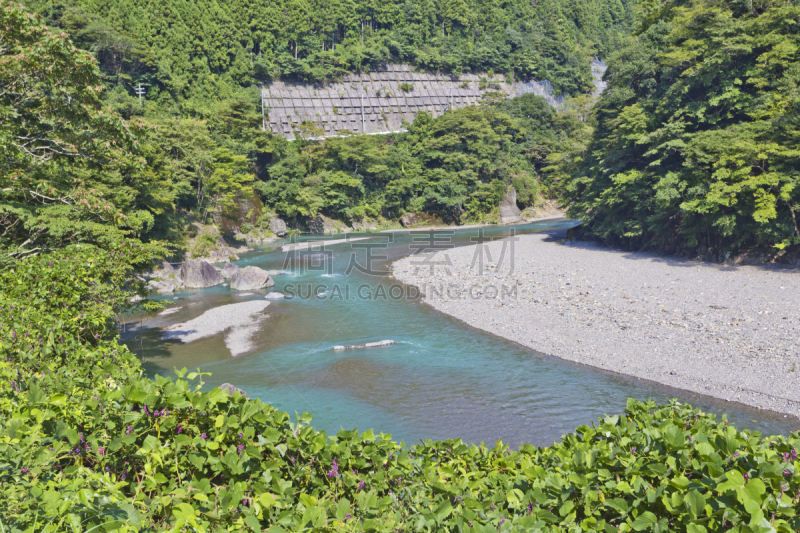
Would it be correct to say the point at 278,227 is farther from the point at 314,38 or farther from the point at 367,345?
the point at 314,38

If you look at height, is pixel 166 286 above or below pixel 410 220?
below

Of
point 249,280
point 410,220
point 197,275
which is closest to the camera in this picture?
point 249,280

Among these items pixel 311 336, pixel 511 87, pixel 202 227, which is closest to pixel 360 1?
pixel 511 87

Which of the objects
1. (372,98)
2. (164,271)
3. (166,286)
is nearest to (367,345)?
(166,286)

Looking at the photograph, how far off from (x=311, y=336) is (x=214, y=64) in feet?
138

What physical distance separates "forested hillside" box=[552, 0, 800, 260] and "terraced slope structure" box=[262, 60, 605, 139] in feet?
90.7

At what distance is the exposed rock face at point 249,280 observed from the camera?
18.5m

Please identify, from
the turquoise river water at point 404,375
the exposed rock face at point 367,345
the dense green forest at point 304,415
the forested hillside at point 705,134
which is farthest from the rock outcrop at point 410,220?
the exposed rock face at point 367,345

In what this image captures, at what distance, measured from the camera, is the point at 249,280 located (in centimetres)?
1875

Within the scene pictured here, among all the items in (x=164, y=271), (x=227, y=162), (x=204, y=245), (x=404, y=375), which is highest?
(x=227, y=162)

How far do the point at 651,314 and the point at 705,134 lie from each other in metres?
8.90

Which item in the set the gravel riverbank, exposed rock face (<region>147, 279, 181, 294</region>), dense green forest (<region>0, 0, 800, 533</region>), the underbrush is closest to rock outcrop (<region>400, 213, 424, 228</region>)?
dense green forest (<region>0, 0, 800, 533</region>)

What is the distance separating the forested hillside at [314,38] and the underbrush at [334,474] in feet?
132

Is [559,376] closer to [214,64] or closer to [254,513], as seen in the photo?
[254,513]
